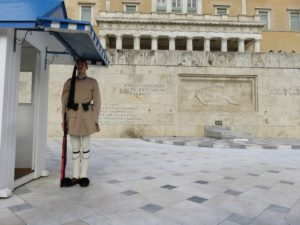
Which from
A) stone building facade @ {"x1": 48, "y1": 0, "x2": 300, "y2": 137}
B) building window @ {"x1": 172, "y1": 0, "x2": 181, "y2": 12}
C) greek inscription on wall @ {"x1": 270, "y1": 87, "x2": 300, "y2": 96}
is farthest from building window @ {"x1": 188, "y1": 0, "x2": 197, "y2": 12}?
greek inscription on wall @ {"x1": 270, "y1": 87, "x2": 300, "y2": 96}

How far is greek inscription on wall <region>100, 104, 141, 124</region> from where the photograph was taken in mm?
12984

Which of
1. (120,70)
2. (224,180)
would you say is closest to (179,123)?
(120,70)

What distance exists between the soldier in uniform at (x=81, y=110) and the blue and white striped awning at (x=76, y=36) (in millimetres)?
342

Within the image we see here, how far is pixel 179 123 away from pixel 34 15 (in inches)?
425

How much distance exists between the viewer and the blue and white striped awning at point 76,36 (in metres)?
2.81

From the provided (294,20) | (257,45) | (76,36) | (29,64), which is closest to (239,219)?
(76,36)

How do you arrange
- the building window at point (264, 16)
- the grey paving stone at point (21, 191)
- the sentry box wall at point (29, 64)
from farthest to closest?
the building window at point (264, 16) → the grey paving stone at point (21, 191) → the sentry box wall at point (29, 64)

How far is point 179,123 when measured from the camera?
1313cm

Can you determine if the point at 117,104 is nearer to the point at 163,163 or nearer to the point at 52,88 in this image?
the point at 52,88

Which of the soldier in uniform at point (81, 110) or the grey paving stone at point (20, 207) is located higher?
the soldier in uniform at point (81, 110)

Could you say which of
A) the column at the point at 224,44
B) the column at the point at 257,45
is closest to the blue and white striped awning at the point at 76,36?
the column at the point at 224,44

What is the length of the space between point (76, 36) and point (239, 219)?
328cm

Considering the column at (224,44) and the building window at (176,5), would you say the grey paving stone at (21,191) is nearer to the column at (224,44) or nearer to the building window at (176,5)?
the column at (224,44)

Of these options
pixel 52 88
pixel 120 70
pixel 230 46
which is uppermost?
pixel 230 46
